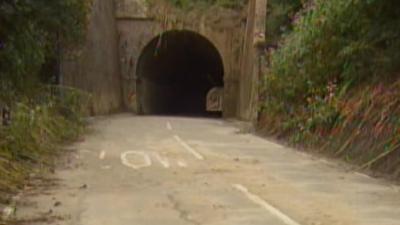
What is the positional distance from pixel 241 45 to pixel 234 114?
387 cm

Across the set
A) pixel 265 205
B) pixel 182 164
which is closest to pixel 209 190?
pixel 265 205

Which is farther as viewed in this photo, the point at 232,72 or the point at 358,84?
the point at 232,72

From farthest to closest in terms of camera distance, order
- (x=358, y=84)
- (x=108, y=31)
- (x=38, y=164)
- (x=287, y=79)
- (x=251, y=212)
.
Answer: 1. (x=108, y=31)
2. (x=287, y=79)
3. (x=358, y=84)
4. (x=38, y=164)
5. (x=251, y=212)

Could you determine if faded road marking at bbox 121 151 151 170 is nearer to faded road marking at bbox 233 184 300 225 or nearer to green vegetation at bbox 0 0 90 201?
green vegetation at bbox 0 0 90 201

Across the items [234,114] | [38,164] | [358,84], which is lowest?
[234,114]

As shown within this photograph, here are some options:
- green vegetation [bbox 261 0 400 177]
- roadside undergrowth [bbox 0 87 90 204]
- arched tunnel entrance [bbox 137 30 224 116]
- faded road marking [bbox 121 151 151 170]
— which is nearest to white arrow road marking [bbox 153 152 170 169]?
faded road marking [bbox 121 151 151 170]

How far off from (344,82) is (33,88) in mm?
8769

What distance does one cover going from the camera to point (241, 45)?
43906 millimetres

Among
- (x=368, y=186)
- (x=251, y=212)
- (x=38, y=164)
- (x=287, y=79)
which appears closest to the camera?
(x=251, y=212)

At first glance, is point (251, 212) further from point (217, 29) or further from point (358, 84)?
point (217, 29)

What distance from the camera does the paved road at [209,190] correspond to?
33.5 ft

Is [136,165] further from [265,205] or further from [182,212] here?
[182,212]

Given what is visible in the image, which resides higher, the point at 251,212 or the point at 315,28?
the point at 315,28

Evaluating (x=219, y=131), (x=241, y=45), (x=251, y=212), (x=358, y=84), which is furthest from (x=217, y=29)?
(x=251, y=212)
